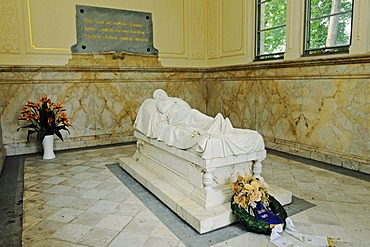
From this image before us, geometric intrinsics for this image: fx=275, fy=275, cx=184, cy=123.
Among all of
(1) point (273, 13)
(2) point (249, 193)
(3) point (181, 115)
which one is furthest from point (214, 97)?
(2) point (249, 193)

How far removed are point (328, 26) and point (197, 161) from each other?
3.06 m

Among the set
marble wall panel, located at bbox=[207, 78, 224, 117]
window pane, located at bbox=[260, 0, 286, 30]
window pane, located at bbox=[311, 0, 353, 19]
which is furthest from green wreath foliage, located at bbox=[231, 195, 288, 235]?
marble wall panel, located at bbox=[207, 78, 224, 117]

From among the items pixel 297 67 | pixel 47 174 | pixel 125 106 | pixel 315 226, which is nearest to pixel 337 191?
pixel 315 226

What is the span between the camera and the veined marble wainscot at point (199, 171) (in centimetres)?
242

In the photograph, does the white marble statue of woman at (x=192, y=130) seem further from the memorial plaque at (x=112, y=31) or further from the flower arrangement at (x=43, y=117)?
the memorial plaque at (x=112, y=31)

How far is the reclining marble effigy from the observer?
2.45 metres

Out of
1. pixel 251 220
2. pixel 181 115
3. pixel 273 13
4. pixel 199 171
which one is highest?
pixel 273 13

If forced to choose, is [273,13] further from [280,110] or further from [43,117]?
[43,117]

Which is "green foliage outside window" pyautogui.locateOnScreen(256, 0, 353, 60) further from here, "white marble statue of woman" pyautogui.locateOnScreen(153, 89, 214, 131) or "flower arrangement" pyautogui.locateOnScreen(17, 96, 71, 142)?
"flower arrangement" pyautogui.locateOnScreen(17, 96, 71, 142)

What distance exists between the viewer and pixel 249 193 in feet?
7.42

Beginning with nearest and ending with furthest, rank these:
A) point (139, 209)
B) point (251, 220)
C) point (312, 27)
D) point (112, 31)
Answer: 1. point (251, 220)
2. point (139, 209)
3. point (312, 27)
4. point (112, 31)

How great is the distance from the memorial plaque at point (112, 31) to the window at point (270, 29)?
2.22 meters

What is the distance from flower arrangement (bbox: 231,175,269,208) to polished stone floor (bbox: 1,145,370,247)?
0.80 ft

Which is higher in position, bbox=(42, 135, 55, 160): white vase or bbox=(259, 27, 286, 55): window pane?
bbox=(259, 27, 286, 55): window pane
